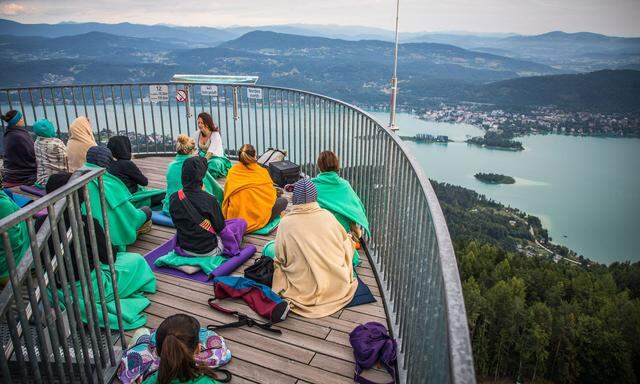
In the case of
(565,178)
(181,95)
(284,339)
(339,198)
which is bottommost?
(565,178)

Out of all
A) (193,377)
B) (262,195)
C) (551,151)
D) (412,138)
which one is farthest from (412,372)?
(551,151)

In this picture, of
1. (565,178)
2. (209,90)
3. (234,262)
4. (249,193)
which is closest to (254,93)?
(209,90)

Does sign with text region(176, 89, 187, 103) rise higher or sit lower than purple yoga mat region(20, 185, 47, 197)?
higher

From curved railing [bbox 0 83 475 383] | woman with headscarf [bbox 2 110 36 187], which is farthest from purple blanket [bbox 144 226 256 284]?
woman with headscarf [bbox 2 110 36 187]

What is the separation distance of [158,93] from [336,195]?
5687 mm

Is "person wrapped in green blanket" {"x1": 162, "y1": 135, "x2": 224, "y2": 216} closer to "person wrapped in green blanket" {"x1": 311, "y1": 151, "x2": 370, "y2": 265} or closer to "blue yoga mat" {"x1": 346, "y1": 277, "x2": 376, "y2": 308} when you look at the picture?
"person wrapped in green blanket" {"x1": 311, "y1": 151, "x2": 370, "y2": 265}

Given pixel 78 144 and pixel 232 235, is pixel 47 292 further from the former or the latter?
pixel 78 144

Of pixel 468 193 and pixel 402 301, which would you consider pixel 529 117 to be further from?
pixel 402 301

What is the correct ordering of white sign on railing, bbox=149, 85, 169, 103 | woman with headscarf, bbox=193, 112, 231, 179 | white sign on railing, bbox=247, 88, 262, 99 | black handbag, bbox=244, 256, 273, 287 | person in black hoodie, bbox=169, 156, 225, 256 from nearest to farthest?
black handbag, bbox=244, 256, 273, 287 → person in black hoodie, bbox=169, 156, 225, 256 → woman with headscarf, bbox=193, 112, 231, 179 → white sign on railing, bbox=247, 88, 262, 99 → white sign on railing, bbox=149, 85, 169, 103

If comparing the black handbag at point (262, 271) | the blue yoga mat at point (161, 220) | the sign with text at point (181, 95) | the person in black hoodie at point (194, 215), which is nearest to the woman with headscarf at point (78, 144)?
the blue yoga mat at point (161, 220)

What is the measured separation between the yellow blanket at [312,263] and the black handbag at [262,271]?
18 centimetres

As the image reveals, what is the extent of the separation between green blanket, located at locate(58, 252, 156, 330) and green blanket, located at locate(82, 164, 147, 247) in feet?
Result: 2.99

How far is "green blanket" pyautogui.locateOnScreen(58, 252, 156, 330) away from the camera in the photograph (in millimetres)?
3490

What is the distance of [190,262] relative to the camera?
4.47 metres
